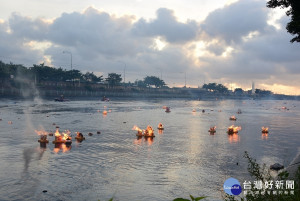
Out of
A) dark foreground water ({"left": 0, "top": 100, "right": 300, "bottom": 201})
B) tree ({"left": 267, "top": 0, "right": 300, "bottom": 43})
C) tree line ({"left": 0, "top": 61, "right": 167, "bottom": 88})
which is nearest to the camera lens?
dark foreground water ({"left": 0, "top": 100, "right": 300, "bottom": 201})

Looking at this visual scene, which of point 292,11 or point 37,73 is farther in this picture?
point 37,73

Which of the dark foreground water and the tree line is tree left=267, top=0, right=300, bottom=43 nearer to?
the dark foreground water

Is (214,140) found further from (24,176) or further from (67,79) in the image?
(67,79)

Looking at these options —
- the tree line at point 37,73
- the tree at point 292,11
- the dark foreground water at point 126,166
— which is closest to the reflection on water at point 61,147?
the dark foreground water at point 126,166

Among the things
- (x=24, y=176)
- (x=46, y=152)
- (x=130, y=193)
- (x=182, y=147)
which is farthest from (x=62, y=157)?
(x=182, y=147)

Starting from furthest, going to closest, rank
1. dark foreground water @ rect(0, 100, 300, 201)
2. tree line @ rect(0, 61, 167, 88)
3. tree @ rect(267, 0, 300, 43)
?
tree line @ rect(0, 61, 167, 88) → tree @ rect(267, 0, 300, 43) → dark foreground water @ rect(0, 100, 300, 201)

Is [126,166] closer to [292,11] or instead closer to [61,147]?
[61,147]

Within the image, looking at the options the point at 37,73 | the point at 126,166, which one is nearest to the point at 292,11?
the point at 126,166

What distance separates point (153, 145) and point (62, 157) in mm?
8405

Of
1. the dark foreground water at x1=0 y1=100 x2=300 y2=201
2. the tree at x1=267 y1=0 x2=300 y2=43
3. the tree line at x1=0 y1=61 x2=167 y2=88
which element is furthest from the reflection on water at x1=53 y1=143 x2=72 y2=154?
the tree line at x1=0 y1=61 x2=167 y2=88

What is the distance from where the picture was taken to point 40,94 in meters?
129

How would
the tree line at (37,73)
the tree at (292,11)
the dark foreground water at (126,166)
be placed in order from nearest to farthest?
the dark foreground water at (126,166) → the tree at (292,11) → the tree line at (37,73)

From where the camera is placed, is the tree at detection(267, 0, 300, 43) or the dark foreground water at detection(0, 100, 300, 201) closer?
the dark foreground water at detection(0, 100, 300, 201)

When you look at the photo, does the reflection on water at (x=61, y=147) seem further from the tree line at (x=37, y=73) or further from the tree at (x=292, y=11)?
the tree line at (x=37, y=73)
